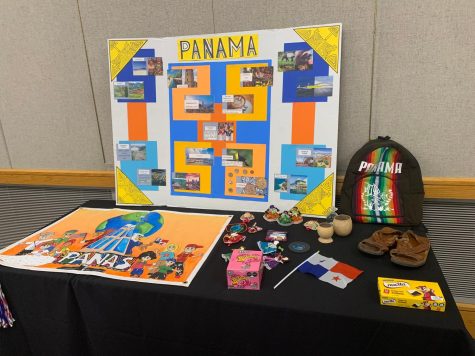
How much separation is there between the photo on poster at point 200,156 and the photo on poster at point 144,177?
20 cm

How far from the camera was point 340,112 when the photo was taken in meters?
1.37

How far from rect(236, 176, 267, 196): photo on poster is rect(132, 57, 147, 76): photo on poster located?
2.04 feet

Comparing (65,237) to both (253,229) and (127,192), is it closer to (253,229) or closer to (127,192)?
(127,192)

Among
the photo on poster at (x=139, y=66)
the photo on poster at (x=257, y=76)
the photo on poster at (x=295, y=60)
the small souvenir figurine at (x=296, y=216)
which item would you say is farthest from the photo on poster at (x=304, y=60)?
the photo on poster at (x=139, y=66)

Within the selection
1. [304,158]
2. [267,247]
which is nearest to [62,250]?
[267,247]

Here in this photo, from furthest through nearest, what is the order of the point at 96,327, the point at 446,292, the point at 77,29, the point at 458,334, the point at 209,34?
1. the point at 77,29
2. the point at 209,34
3. the point at 96,327
4. the point at 446,292
5. the point at 458,334

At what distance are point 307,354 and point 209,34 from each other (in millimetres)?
1195

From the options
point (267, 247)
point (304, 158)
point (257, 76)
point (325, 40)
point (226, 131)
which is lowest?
point (267, 247)

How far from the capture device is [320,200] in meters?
1.31

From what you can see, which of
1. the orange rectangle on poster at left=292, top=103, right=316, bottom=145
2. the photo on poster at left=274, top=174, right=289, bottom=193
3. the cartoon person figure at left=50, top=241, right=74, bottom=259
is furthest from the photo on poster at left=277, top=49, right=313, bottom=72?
the cartoon person figure at left=50, top=241, right=74, bottom=259

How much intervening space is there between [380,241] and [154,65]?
112 cm

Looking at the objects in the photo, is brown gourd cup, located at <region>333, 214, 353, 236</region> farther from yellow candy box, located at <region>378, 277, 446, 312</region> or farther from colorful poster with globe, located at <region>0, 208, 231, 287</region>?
colorful poster with globe, located at <region>0, 208, 231, 287</region>

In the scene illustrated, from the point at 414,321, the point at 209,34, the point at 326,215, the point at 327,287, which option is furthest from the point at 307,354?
the point at 209,34

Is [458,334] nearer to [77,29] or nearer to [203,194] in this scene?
[203,194]
